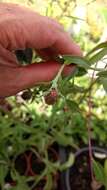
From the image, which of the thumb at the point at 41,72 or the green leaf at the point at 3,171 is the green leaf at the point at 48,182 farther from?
the thumb at the point at 41,72

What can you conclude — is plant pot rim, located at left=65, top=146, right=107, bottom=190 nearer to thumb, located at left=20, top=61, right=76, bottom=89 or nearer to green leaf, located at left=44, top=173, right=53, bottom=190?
green leaf, located at left=44, top=173, right=53, bottom=190

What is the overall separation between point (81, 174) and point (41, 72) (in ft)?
2.70

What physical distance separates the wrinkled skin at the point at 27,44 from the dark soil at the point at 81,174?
0.77m

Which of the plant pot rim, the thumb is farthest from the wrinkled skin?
the plant pot rim

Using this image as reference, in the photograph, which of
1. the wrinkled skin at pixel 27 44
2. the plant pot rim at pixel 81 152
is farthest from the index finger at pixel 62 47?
the plant pot rim at pixel 81 152

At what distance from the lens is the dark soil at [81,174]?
1431 mm

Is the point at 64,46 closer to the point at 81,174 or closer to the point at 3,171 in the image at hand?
the point at 3,171

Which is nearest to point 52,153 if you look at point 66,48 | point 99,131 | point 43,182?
point 43,182

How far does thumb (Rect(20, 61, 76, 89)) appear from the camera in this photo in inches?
27.4

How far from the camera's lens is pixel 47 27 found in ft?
2.16

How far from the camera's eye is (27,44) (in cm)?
68

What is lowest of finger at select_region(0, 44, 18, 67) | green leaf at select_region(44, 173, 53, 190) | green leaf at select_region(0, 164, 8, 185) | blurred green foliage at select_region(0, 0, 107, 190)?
green leaf at select_region(44, 173, 53, 190)

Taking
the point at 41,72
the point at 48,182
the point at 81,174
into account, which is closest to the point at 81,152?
the point at 81,174

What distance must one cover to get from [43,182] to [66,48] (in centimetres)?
81
